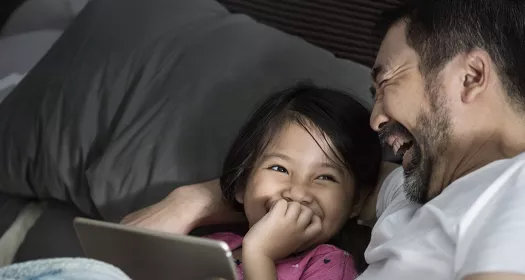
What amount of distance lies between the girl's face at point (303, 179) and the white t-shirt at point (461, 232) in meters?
0.19

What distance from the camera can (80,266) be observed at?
0.82 meters

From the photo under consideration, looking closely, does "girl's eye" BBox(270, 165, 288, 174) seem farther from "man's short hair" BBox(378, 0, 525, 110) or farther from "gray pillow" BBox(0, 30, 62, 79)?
"gray pillow" BBox(0, 30, 62, 79)

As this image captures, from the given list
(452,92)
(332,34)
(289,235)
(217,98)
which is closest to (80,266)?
(289,235)

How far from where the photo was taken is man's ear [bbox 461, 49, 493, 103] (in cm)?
95

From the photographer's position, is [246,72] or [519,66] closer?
[519,66]

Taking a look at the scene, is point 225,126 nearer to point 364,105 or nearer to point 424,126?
point 364,105

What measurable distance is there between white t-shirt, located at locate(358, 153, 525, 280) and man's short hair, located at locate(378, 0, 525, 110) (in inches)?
6.3

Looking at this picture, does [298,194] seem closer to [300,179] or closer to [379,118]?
[300,179]

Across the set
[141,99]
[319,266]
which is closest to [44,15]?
[141,99]

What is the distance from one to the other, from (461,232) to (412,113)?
251 mm

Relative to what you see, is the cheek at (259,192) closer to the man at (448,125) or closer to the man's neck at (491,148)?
the man at (448,125)

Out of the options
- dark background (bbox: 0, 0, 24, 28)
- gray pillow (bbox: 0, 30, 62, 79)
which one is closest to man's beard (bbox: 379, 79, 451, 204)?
gray pillow (bbox: 0, 30, 62, 79)

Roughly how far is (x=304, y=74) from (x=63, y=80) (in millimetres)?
543

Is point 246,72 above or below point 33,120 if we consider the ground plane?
above
